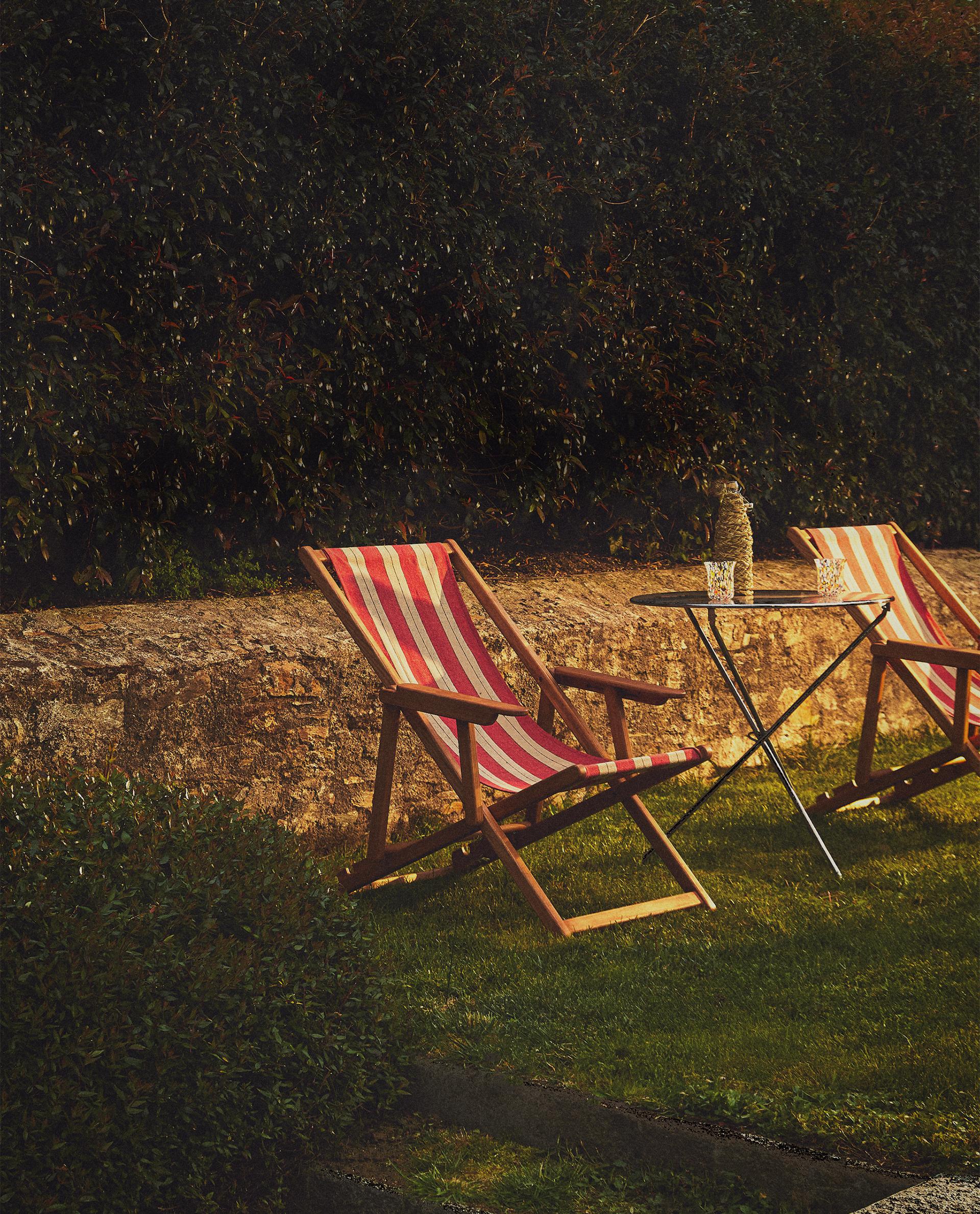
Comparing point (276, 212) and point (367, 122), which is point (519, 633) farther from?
point (367, 122)

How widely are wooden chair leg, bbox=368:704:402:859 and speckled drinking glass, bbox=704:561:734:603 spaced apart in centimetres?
120

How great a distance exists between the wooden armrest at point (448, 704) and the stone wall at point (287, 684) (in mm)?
719

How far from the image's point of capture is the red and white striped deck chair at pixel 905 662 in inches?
174

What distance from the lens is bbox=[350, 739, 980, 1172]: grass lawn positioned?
2514mm

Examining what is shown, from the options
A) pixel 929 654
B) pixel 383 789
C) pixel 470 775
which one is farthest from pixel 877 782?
pixel 383 789

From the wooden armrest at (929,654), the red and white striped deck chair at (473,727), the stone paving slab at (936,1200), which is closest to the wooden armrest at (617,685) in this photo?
the red and white striped deck chair at (473,727)

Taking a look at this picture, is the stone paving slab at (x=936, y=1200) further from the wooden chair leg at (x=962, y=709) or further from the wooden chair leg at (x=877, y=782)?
Answer: the wooden chair leg at (x=877, y=782)

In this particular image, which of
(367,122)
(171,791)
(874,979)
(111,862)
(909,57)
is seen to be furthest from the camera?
(909,57)

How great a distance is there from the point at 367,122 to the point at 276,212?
551 mm

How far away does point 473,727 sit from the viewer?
11.7 ft

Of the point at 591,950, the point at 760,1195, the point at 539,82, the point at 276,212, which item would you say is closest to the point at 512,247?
the point at 539,82

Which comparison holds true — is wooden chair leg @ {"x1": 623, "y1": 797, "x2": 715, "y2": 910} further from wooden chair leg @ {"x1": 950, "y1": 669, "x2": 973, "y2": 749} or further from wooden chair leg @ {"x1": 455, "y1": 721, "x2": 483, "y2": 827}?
wooden chair leg @ {"x1": 950, "y1": 669, "x2": 973, "y2": 749}

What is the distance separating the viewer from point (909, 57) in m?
6.42

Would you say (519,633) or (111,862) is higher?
(519,633)
